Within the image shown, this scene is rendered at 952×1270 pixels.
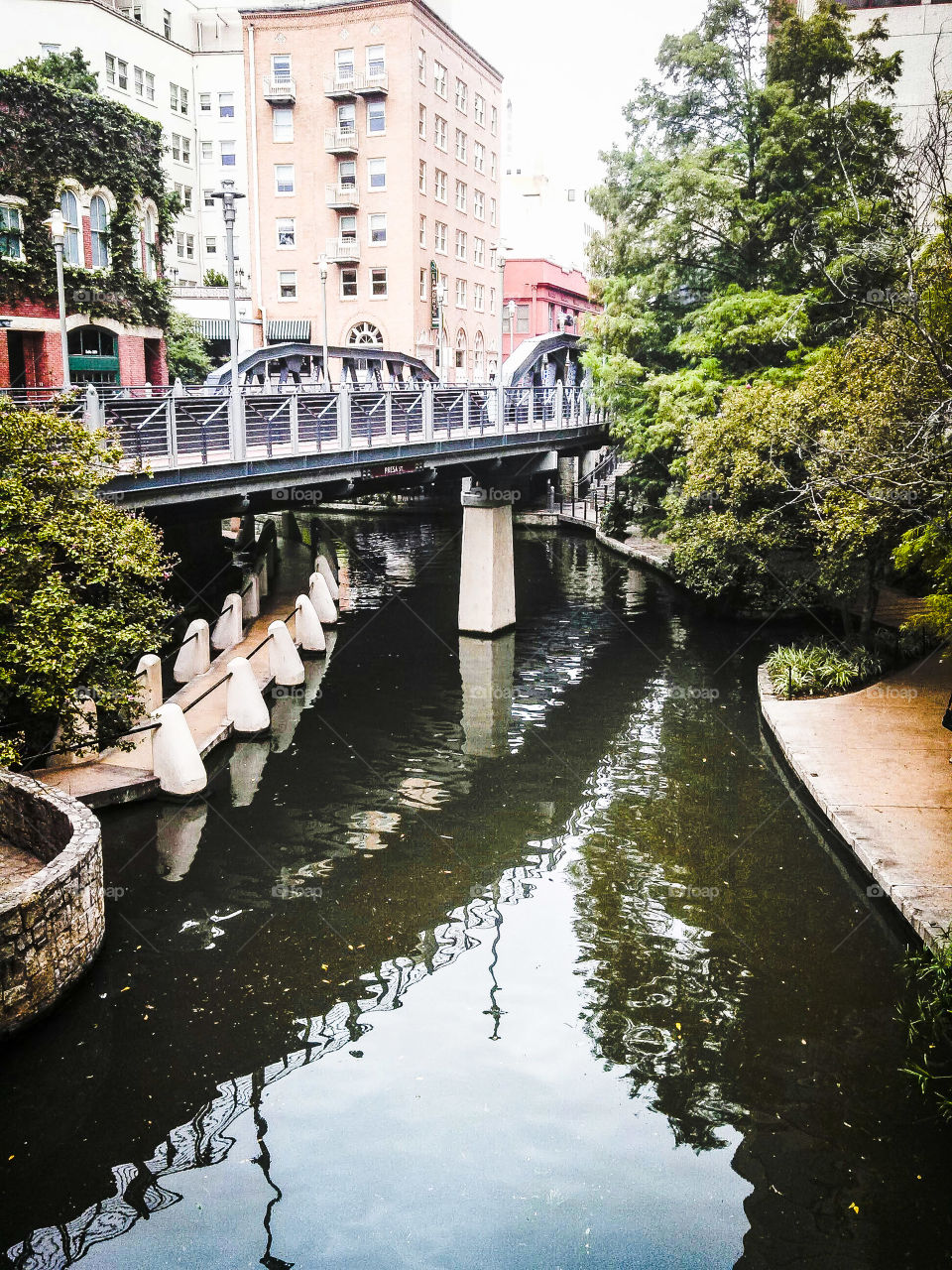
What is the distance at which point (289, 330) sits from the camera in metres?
54.5

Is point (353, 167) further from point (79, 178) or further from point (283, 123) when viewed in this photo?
point (79, 178)

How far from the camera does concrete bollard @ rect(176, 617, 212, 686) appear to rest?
20.8 m

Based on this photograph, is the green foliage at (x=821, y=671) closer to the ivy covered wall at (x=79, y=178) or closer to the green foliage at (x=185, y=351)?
the ivy covered wall at (x=79, y=178)

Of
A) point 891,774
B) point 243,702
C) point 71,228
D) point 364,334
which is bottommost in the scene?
point 891,774

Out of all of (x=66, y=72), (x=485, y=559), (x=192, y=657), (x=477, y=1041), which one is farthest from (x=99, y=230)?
(x=477, y=1041)

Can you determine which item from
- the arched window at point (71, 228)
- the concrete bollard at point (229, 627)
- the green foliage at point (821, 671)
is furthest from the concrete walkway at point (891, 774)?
the arched window at point (71, 228)

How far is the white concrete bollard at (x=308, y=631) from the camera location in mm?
24406

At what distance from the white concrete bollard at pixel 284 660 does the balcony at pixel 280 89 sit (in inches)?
1693

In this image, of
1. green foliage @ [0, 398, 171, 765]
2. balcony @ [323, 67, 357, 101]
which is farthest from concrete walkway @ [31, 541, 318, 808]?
balcony @ [323, 67, 357, 101]

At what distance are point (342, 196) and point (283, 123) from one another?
559cm

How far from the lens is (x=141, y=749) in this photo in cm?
1562

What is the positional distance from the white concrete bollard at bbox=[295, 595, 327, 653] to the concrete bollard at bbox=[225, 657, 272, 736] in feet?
20.1

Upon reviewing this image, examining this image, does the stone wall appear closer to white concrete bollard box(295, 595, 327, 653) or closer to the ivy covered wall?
white concrete bollard box(295, 595, 327, 653)

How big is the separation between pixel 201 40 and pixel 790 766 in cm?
6433
